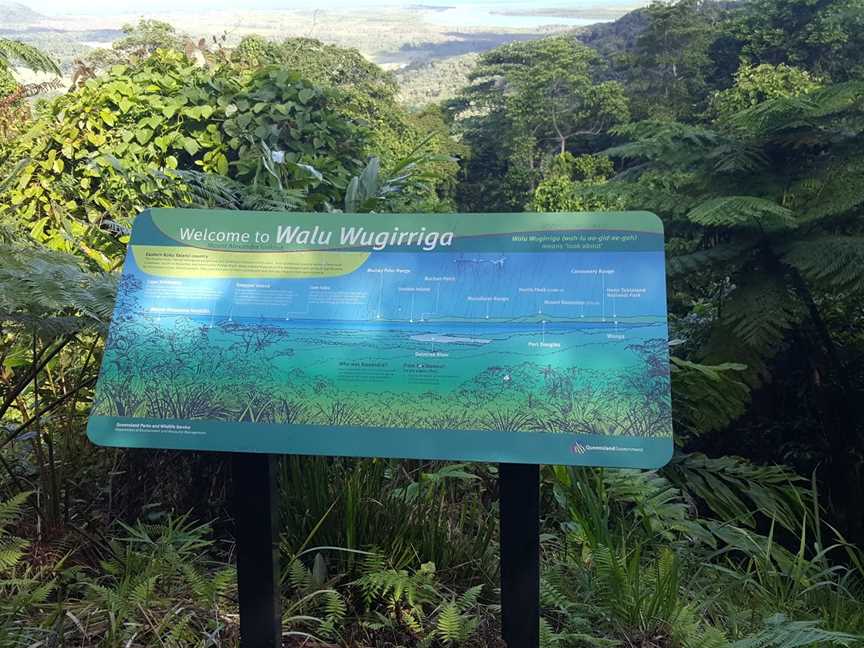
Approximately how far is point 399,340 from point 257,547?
1.39 feet

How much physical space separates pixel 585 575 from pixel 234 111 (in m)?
3.38

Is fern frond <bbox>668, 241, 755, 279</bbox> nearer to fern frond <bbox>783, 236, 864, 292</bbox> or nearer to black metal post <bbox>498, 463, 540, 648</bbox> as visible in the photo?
fern frond <bbox>783, 236, 864, 292</bbox>

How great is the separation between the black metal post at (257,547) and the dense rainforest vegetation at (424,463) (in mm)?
177

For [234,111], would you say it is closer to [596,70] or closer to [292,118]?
[292,118]

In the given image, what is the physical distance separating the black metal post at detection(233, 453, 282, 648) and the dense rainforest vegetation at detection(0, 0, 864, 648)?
177 millimetres

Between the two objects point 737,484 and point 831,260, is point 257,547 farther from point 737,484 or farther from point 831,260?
point 831,260

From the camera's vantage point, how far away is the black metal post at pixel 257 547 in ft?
4.45

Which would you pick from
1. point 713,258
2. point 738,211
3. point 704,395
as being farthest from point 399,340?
point 713,258

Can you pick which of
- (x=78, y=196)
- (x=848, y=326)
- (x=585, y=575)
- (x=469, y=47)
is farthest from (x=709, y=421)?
(x=469, y=47)

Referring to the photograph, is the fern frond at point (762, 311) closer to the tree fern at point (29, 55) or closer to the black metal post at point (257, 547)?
the black metal post at point (257, 547)

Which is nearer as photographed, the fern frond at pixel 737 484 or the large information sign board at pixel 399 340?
the large information sign board at pixel 399 340

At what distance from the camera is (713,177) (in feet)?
9.80

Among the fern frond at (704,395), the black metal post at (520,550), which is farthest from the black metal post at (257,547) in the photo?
the fern frond at (704,395)

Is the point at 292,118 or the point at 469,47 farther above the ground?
the point at 469,47
